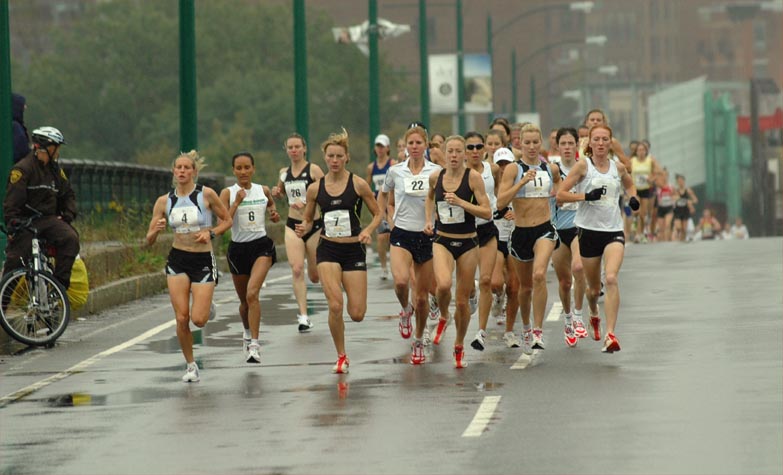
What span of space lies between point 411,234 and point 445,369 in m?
1.31

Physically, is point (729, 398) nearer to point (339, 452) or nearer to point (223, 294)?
point (339, 452)

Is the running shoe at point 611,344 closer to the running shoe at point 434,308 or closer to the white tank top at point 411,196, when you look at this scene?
the white tank top at point 411,196

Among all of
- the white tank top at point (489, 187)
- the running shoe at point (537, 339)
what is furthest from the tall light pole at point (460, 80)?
the running shoe at point (537, 339)

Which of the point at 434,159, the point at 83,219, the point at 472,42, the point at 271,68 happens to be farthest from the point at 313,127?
the point at 434,159

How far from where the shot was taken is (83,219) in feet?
100

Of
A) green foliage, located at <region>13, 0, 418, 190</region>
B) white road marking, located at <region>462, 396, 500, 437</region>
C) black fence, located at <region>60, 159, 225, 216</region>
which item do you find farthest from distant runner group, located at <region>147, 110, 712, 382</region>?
green foliage, located at <region>13, 0, 418, 190</region>

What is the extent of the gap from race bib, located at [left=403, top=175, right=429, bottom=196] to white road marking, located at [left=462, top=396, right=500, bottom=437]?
3.05 m

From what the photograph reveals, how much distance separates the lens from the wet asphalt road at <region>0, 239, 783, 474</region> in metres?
11.2

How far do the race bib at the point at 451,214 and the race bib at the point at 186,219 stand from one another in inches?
78.5

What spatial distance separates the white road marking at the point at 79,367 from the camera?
14.8 meters

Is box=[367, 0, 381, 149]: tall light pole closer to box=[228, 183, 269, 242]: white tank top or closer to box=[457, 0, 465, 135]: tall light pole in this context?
box=[457, 0, 465, 135]: tall light pole

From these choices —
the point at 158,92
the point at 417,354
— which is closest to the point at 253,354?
the point at 417,354

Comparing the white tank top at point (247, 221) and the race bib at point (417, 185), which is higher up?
the race bib at point (417, 185)

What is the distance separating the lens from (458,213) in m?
15.8
